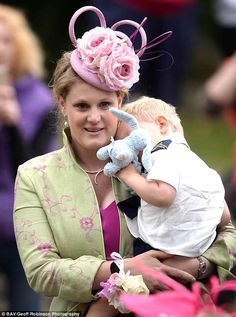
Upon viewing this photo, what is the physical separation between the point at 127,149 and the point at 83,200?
31cm

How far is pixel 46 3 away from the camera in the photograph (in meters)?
13.5

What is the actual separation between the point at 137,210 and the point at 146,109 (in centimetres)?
36

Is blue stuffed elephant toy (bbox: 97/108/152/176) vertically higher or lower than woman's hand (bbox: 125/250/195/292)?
higher

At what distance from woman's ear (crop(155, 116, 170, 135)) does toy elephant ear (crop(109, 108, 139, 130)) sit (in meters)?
0.13

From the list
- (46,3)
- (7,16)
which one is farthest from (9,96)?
(46,3)

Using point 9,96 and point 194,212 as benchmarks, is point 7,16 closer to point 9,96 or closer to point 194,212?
point 9,96

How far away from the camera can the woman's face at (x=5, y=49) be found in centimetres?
657

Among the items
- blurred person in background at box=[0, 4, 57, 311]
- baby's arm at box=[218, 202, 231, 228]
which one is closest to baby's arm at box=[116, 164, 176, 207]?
baby's arm at box=[218, 202, 231, 228]

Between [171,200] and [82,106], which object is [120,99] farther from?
[171,200]

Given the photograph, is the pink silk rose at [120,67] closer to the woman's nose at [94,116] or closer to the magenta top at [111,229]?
the woman's nose at [94,116]

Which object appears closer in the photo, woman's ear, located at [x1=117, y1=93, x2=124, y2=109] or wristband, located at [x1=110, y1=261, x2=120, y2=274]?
wristband, located at [x1=110, y1=261, x2=120, y2=274]

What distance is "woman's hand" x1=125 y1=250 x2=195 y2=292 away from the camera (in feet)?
12.8

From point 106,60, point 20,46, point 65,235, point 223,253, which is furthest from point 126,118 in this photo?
point 20,46

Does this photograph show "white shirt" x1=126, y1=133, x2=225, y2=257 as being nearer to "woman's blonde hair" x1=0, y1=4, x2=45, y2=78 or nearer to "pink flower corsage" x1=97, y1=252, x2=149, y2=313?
"pink flower corsage" x1=97, y1=252, x2=149, y2=313
